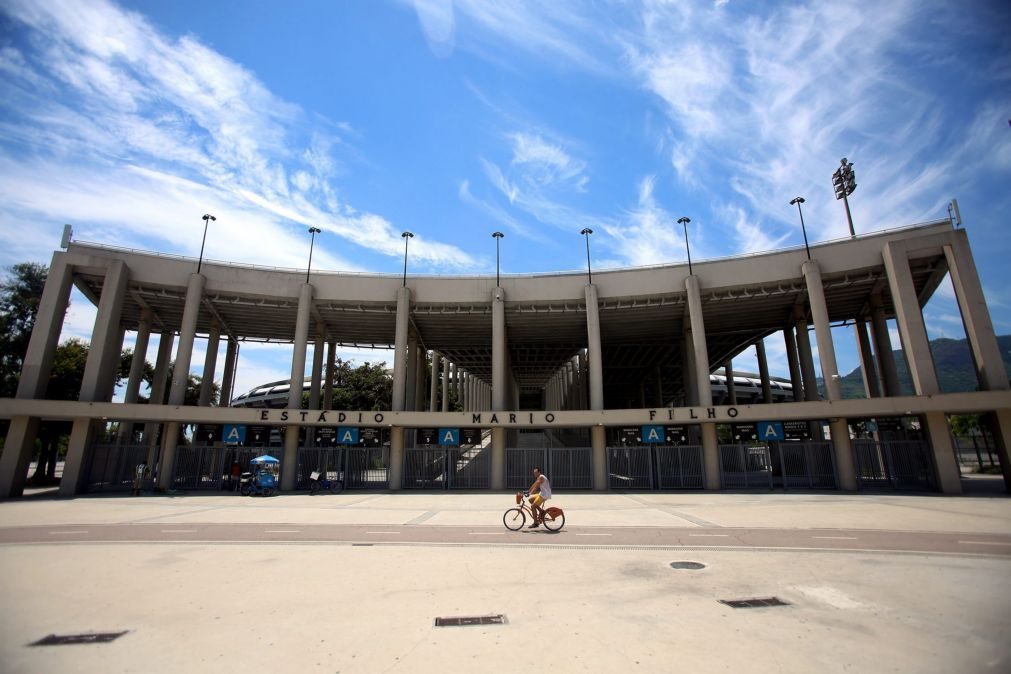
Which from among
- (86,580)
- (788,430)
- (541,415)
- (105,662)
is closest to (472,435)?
(541,415)

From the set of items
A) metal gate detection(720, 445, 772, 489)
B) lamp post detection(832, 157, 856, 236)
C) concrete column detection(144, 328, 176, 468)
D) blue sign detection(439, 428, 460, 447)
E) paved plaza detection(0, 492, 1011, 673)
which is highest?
lamp post detection(832, 157, 856, 236)

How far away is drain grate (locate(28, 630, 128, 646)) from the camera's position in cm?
574

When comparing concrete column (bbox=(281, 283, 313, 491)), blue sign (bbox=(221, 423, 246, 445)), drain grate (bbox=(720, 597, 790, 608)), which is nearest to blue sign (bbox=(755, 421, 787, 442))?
Answer: drain grate (bbox=(720, 597, 790, 608))

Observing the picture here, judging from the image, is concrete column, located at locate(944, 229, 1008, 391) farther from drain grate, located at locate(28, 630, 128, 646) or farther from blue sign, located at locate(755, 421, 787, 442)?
drain grate, located at locate(28, 630, 128, 646)

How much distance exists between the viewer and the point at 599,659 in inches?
207

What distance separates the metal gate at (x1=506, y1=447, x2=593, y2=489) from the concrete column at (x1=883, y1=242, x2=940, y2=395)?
18.7m

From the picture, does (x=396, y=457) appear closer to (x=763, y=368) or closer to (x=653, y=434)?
(x=653, y=434)

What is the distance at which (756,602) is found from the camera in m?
7.17

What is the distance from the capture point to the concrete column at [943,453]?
23.8 metres

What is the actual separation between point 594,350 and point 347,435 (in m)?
17.0

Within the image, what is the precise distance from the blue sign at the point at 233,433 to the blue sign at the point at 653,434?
25.3 metres

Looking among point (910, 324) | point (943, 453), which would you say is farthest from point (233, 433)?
point (910, 324)

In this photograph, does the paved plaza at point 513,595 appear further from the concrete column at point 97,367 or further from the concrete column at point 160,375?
the concrete column at point 160,375

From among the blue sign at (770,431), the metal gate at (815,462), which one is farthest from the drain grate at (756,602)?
the blue sign at (770,431)
